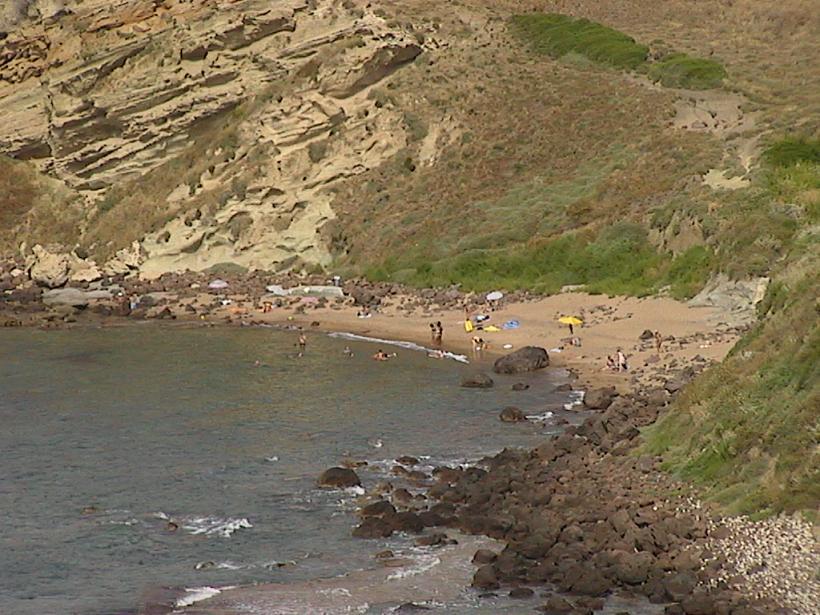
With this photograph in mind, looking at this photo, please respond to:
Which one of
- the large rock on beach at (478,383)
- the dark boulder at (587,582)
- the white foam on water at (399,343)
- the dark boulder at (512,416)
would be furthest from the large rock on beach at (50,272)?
the dark boulder at (587,582)

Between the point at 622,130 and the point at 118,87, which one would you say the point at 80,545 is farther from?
the point at 118,87

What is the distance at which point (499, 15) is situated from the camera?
8519cm

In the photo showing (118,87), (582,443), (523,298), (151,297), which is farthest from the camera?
(118,87)

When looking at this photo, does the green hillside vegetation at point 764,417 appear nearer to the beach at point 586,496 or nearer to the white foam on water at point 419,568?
the beach at point 586,496

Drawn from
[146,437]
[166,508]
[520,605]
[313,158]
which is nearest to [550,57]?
[313,158]

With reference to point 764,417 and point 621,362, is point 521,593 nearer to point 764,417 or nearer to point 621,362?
point 764,417

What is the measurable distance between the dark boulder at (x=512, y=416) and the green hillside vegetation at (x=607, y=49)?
4038cm

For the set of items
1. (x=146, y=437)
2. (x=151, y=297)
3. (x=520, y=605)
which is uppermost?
(x=520, y=605)

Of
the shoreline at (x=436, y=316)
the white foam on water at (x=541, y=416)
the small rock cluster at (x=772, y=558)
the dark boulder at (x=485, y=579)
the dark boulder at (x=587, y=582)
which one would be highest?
the small rock cluster at (x=772, y=558)

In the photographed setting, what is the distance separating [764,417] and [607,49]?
186 feet

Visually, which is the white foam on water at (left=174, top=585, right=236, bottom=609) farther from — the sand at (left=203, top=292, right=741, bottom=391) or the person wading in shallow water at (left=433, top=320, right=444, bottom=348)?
the person wading in shallow water at (left=433, top=320, right=444, bottom=348)

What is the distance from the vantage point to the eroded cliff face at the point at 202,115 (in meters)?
71.7

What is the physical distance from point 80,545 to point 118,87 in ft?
200

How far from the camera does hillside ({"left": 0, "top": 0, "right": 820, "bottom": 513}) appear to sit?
5769 centimetres
